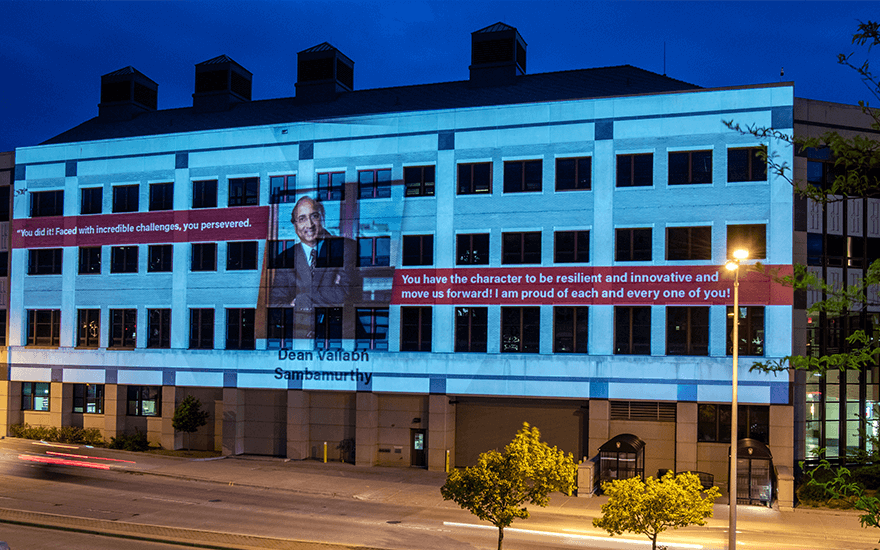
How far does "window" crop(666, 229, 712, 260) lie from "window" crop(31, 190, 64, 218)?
117 feet

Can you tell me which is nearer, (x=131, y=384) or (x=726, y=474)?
(x=726, y=474)

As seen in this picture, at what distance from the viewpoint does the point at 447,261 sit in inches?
1528

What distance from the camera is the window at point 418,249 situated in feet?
129

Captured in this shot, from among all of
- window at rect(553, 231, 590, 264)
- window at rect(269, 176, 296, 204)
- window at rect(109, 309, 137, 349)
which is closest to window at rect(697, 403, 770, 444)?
window at rect(553, 231, 590, 264)

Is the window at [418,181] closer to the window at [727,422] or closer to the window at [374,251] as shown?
the window at [374,251]

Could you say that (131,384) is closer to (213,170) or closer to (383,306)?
(213,170)

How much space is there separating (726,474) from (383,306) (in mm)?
18161

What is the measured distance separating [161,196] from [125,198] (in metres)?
2.63

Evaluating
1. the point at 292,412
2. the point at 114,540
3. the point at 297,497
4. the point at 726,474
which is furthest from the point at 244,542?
the point at 726,474

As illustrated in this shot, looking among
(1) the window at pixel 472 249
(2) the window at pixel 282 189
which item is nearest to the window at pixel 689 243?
(1) the window at pixel 472 249

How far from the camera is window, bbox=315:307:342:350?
40812 mm

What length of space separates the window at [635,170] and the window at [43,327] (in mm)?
34151

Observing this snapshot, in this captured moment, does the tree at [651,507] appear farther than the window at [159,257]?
No

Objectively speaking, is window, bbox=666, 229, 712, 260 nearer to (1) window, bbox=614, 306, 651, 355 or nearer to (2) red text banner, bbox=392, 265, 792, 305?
(2) red text banner, bbox=392, 265, 792, 305
